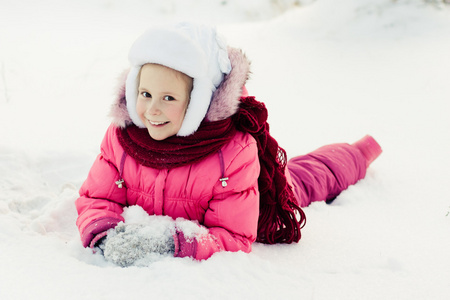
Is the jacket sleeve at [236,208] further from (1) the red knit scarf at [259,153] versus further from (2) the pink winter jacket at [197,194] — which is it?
(1) the red knit scarf at [259,153]

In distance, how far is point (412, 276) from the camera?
1.76m

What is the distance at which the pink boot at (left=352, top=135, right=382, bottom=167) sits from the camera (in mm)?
3059

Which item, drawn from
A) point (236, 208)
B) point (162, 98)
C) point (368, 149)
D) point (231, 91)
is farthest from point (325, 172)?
point (162, 98)

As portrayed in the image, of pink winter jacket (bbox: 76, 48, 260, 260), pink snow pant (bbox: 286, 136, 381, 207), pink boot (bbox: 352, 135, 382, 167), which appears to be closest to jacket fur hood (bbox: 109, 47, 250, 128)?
pink winter jacket (bbox: 76, 48, 260, 260)

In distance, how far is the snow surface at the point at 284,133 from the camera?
156 centimetres

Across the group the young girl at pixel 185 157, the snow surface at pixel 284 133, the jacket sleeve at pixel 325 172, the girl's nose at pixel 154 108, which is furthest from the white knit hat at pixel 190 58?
the jacket sleeve at pixel 325 172

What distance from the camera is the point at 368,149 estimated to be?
10.1 ft

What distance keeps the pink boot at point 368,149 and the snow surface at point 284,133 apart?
0.37 ft

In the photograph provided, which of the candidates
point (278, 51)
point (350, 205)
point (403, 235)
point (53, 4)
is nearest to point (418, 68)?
point (278, 51)

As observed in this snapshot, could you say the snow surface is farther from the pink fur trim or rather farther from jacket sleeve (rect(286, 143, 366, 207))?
the pink fur trim

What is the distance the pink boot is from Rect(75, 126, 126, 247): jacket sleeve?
6.09ft

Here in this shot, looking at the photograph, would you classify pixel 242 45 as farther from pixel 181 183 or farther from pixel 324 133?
pixel 181 183

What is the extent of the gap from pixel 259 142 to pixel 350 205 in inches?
36.4

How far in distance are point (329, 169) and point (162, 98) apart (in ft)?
4.99
